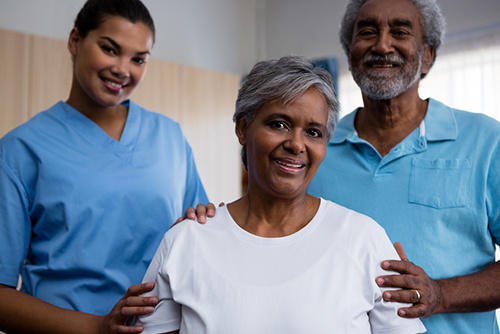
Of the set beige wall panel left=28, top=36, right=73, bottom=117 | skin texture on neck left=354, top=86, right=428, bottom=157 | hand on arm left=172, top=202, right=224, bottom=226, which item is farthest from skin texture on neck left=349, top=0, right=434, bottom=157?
beige wall panel left=28, top=36, right=73, bottom=117

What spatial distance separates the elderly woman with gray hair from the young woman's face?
0.43 m

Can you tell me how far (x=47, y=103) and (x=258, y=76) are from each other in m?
2.23

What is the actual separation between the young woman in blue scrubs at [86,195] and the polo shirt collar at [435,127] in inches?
23.1

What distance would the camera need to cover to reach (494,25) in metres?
Answer: 3.41

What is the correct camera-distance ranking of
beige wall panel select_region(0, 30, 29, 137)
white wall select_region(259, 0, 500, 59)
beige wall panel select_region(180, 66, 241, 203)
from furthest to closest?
beige wall panel select_region(180, 66, 241, 203)
white wall select_region(259, 0, 500, 59)
beige wall panel select_region(0, 30, 29, 137)

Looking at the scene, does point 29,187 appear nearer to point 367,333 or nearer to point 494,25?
point 367,333

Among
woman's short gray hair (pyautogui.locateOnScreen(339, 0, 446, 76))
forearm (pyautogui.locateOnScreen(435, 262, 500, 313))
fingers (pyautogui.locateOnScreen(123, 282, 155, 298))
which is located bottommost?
fingers (pyautogui.locateOnScreen(123, 282, 155, 298))

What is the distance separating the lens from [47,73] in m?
3.09

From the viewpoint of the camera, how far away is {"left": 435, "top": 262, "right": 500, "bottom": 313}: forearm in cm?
129

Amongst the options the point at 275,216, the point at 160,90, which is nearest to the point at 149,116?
the point at 275,216

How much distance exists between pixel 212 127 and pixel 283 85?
2.94m

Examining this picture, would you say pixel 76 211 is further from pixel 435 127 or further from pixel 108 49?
pixel 435 127

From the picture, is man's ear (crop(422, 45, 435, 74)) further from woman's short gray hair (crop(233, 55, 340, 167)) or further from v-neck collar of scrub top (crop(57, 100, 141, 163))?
v-neck collar of scrub top (crop(57, 100, 141, 163))

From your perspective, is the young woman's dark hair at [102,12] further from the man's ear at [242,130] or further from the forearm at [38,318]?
the forearm at [38,318]
